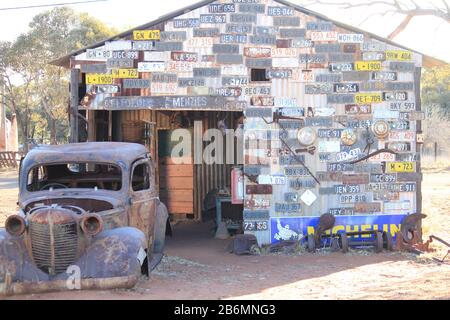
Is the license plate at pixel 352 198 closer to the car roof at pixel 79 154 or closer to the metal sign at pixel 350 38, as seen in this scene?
the metal sign at pixel 350 38

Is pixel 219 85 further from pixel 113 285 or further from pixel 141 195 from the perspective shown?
pixel 113 285

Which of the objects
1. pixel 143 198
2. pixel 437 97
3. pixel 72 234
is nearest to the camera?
pixel 72 234

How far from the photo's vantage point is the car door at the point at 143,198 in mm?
8016

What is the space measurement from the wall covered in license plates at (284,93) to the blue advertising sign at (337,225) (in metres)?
0.02

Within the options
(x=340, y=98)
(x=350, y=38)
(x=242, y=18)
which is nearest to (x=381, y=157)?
(x=340, y=98)

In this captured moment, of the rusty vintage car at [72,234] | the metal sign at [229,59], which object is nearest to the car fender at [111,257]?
the rusty vintage car at [72,234]

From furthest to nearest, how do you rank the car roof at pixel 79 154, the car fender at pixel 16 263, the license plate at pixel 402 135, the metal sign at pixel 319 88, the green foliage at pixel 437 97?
the green foliage at pixel 437 97
the license plate at pixel 402 135
the metal sign at pixel 319 88
the car roof at pixel 79 154
the car fender at pixel 16 263

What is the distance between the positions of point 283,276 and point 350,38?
4677 mm

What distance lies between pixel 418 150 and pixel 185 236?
5098mm

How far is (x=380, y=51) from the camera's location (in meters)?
10.9

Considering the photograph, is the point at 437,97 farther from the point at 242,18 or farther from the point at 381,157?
the point at 242,18

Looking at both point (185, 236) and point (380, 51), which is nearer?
point (380, 51)

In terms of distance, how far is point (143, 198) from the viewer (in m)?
8.37
